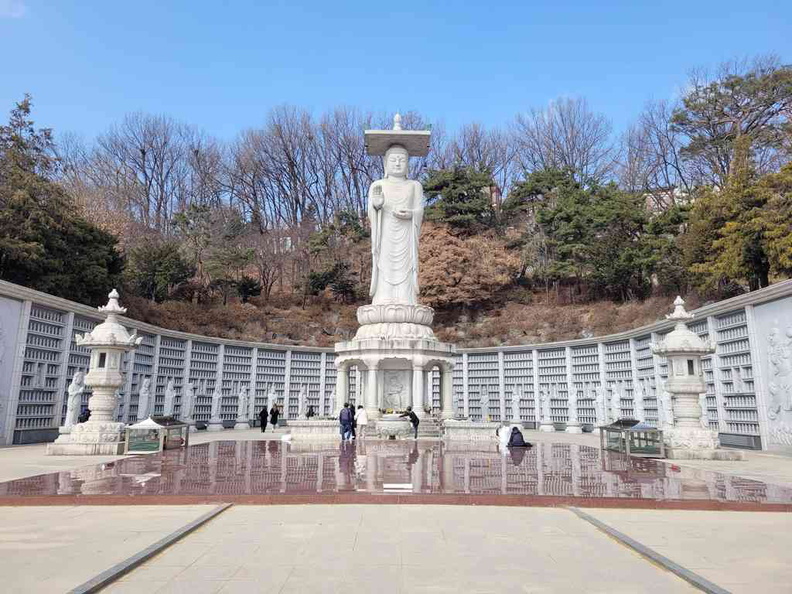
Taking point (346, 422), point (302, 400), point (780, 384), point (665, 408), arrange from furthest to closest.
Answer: point (302, 400), point (665, 408), point (346, 422), point (780, 384)

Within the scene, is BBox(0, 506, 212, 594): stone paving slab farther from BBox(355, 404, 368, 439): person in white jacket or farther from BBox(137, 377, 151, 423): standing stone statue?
BBox(137, 377, 151, 423): standing stone statue

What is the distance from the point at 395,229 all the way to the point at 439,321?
1484 cm

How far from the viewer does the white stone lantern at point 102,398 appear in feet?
42.0

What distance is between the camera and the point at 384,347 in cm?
1947

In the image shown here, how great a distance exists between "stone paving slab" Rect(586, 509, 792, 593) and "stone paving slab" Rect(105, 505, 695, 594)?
359 mm

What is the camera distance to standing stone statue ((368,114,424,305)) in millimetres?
22078

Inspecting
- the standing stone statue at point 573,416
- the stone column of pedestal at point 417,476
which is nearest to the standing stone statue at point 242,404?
the standing stone statue at point 573,416

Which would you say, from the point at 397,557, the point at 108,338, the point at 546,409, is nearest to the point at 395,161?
the point at 546,409

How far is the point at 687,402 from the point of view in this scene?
13188 millimetres

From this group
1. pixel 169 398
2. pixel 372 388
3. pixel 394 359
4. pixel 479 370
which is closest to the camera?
pixel 372 388

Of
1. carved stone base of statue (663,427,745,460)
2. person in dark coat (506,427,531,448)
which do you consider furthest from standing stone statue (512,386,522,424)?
carved stone base of statue (663,427,745,460)

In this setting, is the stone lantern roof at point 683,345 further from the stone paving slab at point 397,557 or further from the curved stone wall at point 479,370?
the stone paving slab at point 397,557

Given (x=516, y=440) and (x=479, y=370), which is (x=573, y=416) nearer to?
(x=479, y=370)

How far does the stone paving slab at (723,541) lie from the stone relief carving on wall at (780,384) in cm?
873
